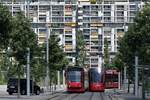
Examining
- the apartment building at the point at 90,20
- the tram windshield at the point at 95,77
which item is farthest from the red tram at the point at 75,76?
the apartment building at the point at 90,20

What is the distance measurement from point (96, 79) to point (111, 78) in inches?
483

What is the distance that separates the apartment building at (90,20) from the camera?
158 m

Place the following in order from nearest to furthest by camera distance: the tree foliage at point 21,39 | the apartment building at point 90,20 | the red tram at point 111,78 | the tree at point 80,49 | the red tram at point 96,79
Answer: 1. the tree foliage at point 21,39
2. the red tram at point 96,79
3. the red tram at point 111,78
4. the tree at point 80,49
5. the apartment building at point 90,20

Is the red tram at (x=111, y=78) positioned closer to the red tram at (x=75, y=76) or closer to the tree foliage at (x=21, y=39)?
the red tram at (x=75, y=76)

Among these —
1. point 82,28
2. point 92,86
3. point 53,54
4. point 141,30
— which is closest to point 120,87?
point 92,86

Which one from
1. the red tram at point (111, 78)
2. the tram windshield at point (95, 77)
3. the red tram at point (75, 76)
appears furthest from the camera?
the red tram at point (111, 78)

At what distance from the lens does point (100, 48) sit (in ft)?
546

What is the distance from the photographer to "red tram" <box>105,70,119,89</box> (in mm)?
90062

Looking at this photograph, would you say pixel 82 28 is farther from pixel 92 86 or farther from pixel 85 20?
pixel 92 86

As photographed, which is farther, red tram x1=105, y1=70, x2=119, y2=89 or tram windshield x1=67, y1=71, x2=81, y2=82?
red tram x1=105, y1=70, x2=119, y2=89

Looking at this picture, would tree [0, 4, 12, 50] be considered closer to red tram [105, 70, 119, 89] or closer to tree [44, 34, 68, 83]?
tree [44, 34, 68, 83]

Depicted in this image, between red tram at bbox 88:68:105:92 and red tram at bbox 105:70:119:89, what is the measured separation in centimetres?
955

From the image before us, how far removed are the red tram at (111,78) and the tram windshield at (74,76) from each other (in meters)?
20.2

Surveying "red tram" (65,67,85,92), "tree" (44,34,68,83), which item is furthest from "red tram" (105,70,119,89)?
"red tram" (65,67,85,92)
